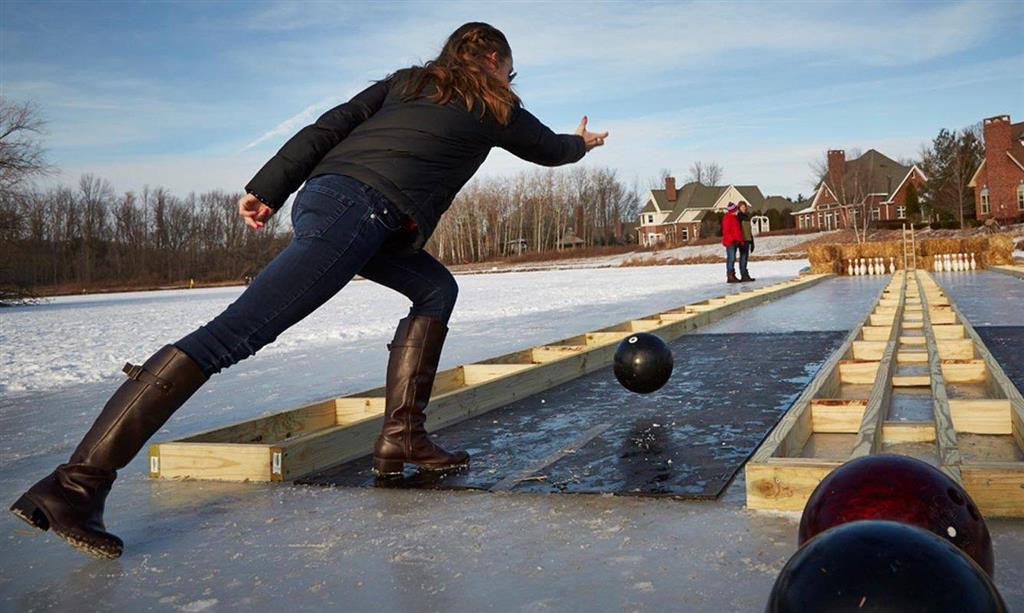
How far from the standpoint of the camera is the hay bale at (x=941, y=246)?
90.8ft

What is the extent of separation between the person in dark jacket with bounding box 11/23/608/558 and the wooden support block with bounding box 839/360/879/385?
118 inches

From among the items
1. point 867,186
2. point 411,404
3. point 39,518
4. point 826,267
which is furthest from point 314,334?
point 867,186

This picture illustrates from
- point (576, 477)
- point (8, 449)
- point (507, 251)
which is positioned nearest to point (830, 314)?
point (576, 477)

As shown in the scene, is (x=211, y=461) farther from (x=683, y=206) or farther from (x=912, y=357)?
(x=683, y=206)

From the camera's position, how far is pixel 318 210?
3.06 m

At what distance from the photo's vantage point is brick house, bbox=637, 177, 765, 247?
103625mm

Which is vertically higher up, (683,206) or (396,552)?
(683,206)

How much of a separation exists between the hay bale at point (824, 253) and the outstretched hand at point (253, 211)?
26812 mm

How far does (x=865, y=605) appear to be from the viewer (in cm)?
128

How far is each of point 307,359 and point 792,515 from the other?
7.19m

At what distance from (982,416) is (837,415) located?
24.5 inches

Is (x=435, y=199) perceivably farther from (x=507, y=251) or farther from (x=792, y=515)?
(x=507, y=251)

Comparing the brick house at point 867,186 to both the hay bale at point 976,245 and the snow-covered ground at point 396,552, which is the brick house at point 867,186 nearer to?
the hay bale at point 976,245

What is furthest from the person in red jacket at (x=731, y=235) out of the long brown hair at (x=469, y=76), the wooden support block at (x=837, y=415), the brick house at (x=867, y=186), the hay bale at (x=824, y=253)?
the brick house at (x=867, y=186)
